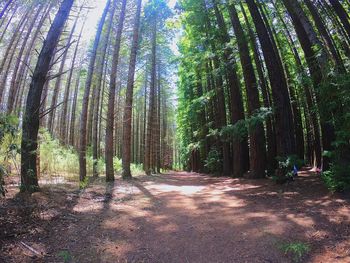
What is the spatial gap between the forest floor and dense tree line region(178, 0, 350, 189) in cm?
191

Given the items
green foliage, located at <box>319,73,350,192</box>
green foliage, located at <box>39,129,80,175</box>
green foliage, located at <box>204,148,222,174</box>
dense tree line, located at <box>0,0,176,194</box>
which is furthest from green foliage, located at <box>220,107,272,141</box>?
green foliage, located at <box>204,148,222,174</box>

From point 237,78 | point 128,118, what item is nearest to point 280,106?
point 237,78

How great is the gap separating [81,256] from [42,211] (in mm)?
1498

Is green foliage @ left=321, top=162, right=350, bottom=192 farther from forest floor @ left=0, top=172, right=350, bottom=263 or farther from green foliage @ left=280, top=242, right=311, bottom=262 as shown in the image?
green foliage @ left=280, top=242, right=311, bottom=262

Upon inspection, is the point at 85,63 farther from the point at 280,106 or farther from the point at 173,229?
the point at 173,229

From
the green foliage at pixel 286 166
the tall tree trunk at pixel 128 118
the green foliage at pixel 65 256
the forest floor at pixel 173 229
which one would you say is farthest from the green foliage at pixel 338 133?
the tall tree trunk at pixel 128 118

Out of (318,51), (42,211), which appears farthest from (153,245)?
(318,51)

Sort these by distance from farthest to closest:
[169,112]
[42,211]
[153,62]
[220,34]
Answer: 1. [169,112]
2. [153,62]
3. [220,34]
4. [42,211]

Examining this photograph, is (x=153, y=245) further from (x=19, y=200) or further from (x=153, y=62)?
(x=153, y=62)

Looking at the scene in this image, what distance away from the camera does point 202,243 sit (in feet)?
A: 14.8

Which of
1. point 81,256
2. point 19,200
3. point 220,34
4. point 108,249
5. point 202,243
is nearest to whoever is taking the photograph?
point 81,256

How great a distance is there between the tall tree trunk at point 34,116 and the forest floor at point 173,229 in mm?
400

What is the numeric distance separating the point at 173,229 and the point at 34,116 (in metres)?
3.97

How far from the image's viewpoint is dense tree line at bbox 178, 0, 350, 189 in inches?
264
